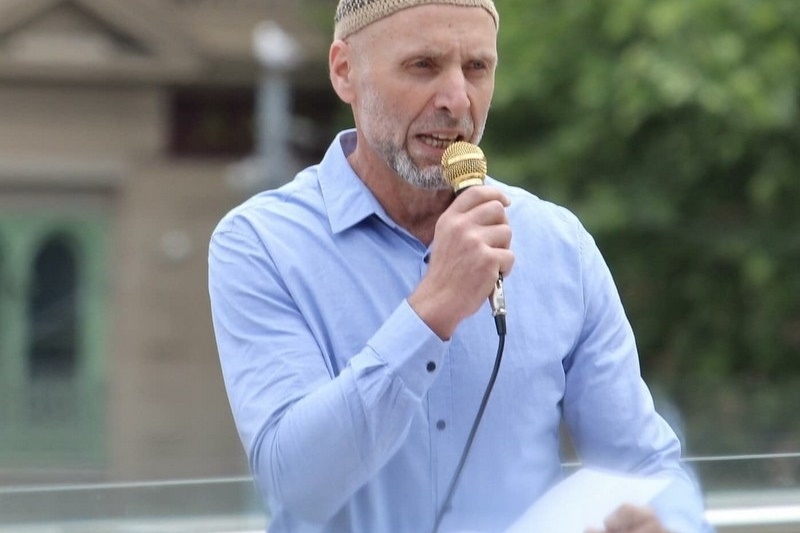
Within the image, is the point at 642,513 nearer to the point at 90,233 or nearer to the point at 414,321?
the point at 414,321

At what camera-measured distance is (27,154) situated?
15117 millimetres

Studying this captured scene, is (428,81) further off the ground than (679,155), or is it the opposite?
(679,155)

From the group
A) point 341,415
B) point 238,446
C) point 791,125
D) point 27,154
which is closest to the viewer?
point 341,415

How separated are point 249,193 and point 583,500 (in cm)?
1306

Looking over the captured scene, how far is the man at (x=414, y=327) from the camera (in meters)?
1.94

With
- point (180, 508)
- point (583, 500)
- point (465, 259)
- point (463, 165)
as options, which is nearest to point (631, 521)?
point (583, 500)

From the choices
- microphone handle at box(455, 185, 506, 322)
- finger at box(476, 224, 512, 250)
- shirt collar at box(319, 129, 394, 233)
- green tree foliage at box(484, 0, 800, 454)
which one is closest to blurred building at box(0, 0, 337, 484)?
green tree foliage at box(484, 0, 800, 454)

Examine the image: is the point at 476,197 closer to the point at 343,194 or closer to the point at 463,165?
the point at 463,165

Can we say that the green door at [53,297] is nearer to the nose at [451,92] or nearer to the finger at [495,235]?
the nose at [451,92]

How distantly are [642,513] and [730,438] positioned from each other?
14.7ft

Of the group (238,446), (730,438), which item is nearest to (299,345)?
(730,438)

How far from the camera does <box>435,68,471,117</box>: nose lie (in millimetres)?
2121

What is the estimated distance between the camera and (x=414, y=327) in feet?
6.41

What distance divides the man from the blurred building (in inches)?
497
